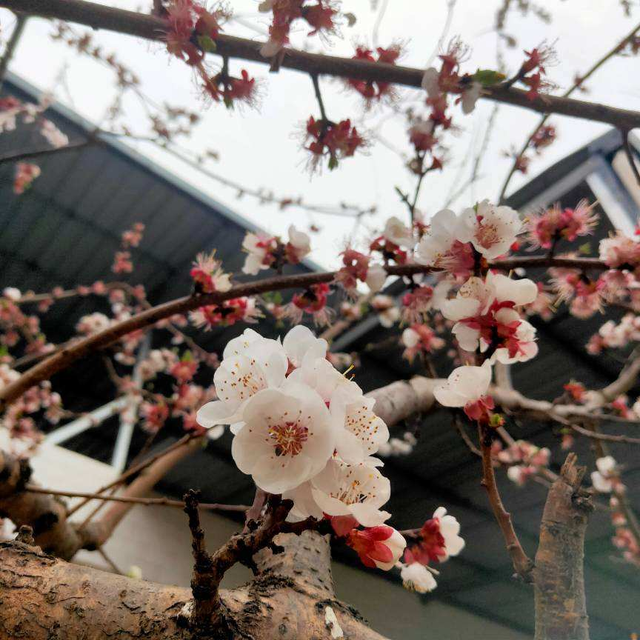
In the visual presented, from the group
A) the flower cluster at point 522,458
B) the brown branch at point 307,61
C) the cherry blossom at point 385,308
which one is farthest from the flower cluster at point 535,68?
the flower cluster at point 522,458

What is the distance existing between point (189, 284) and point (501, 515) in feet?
11.4

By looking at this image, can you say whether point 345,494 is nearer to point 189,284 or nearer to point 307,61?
point 307,61

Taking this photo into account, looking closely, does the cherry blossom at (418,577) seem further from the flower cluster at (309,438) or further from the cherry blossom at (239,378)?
the cherry blossom at (239,378)

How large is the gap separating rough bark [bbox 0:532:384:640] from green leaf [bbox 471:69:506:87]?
106 centimetres

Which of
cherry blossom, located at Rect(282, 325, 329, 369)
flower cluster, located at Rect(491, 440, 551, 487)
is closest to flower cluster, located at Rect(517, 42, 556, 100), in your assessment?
cherry blossom, located at Rect(282, 325, 329, 369)

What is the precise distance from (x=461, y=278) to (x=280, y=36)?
645 mm

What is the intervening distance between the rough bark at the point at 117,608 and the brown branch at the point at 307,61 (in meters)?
0.98

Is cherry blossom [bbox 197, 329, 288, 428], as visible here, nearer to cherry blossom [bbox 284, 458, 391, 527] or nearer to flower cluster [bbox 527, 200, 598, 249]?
cherry blossom [bbox 284, 458, 391, 527]

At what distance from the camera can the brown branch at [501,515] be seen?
65cm

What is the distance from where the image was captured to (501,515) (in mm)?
681

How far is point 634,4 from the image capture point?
151 centimetres

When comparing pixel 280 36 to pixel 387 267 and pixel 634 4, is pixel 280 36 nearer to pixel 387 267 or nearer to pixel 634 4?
pixel 387 267

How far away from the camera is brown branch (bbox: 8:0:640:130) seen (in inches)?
38.6

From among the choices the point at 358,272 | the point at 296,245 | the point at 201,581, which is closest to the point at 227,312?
the point at 296,245
